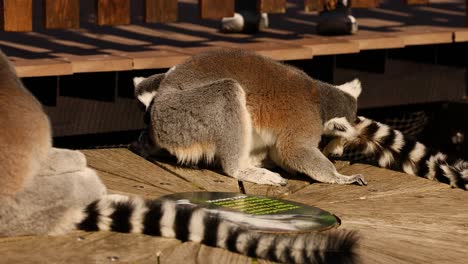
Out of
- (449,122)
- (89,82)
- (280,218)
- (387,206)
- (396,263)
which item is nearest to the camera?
(396,263)

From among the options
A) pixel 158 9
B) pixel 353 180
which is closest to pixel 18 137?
pixel 353 180

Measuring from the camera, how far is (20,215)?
401cm

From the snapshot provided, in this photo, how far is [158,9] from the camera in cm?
667

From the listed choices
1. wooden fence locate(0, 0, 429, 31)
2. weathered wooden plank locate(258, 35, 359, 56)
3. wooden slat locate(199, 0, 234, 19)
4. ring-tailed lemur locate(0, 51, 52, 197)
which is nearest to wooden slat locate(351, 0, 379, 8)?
weathered wooden plank locate(258, 35, 359, 56)

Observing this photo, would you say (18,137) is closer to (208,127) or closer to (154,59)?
(208,127)

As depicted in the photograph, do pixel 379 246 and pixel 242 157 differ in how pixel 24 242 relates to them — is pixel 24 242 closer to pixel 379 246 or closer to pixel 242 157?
pixel 379 246

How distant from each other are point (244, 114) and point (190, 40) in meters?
2.11

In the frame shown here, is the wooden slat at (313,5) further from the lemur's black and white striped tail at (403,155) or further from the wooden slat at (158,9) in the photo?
the lemur's black and white striped tail at (403,155)

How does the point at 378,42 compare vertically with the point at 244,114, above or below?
above

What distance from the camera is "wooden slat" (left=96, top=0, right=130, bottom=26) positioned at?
21.2 ft

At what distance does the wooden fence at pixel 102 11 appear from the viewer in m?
6.12

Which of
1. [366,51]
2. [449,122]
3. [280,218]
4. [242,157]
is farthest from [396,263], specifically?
[449,122]

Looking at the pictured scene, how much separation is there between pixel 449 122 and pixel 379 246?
426 cm

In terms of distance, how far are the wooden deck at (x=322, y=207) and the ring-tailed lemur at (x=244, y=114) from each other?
0.11m
